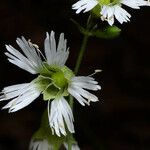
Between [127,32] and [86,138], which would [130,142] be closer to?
[86,138]

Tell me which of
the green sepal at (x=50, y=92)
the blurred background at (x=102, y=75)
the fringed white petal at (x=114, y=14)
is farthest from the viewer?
the blurred background at (x=102, y=75)

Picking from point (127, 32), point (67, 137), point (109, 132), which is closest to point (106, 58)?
point (127, 32)

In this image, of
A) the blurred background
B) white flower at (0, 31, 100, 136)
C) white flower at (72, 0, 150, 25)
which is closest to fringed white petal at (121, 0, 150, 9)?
white flower at (72, 0, 150, 25)

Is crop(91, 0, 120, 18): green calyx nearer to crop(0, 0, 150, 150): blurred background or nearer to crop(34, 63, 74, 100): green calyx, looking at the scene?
crop(34, 63, 74, 100): green calyx

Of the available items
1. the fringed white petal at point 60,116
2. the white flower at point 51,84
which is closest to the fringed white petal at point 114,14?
the white flower at point 51,84

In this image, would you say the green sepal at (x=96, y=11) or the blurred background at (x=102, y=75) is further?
the blurred background at (x=102, y=75)

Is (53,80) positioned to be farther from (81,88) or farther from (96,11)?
(96,11)

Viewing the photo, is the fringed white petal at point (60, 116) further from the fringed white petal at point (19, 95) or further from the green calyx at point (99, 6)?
the green calyx at point (99, 6)
